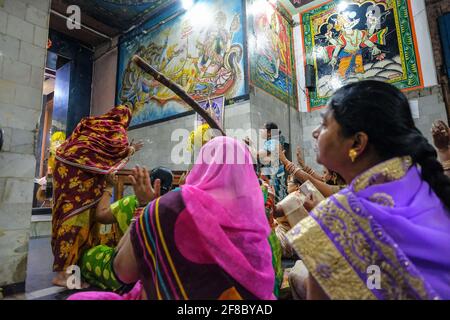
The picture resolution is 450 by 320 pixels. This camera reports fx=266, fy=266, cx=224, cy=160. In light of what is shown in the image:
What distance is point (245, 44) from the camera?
4.96 m

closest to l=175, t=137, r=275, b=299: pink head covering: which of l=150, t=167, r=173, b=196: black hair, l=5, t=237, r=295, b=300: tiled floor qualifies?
l=150, t=167, r=173, b=196: black hair

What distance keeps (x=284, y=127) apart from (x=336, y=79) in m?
1.60

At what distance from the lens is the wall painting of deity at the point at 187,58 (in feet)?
16.8

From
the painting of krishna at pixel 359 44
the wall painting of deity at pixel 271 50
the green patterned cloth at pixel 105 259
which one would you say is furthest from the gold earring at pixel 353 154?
the painting of krishna at pixel 359 44

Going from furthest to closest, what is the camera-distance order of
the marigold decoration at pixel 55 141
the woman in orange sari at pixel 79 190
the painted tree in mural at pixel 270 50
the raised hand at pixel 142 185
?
the marigold decoration at pixel 55 141 < the painted tree in mural at pixel 270 50 < the woman in orange sari at pixel 79 190 < the raised hand at pixel 142 185

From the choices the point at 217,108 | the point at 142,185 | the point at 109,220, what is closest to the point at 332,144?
the point at 142,185

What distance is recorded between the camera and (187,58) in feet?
19.0

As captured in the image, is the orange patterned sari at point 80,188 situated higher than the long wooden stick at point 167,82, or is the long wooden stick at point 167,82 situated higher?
the long wooden stick at point 167,82

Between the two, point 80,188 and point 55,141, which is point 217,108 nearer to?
point 80,188

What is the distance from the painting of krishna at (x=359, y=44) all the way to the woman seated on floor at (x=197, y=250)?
5607 millimetres

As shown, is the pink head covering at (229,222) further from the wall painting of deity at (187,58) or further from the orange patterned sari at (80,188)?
the wall painting of deity at (187,58)

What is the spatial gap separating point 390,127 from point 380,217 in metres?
0.29

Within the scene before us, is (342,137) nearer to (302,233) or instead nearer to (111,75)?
(302,233)

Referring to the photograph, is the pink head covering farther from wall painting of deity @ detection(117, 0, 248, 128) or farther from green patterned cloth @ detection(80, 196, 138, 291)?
wall painting of deity @ detection(117, 0, 248, 128)
